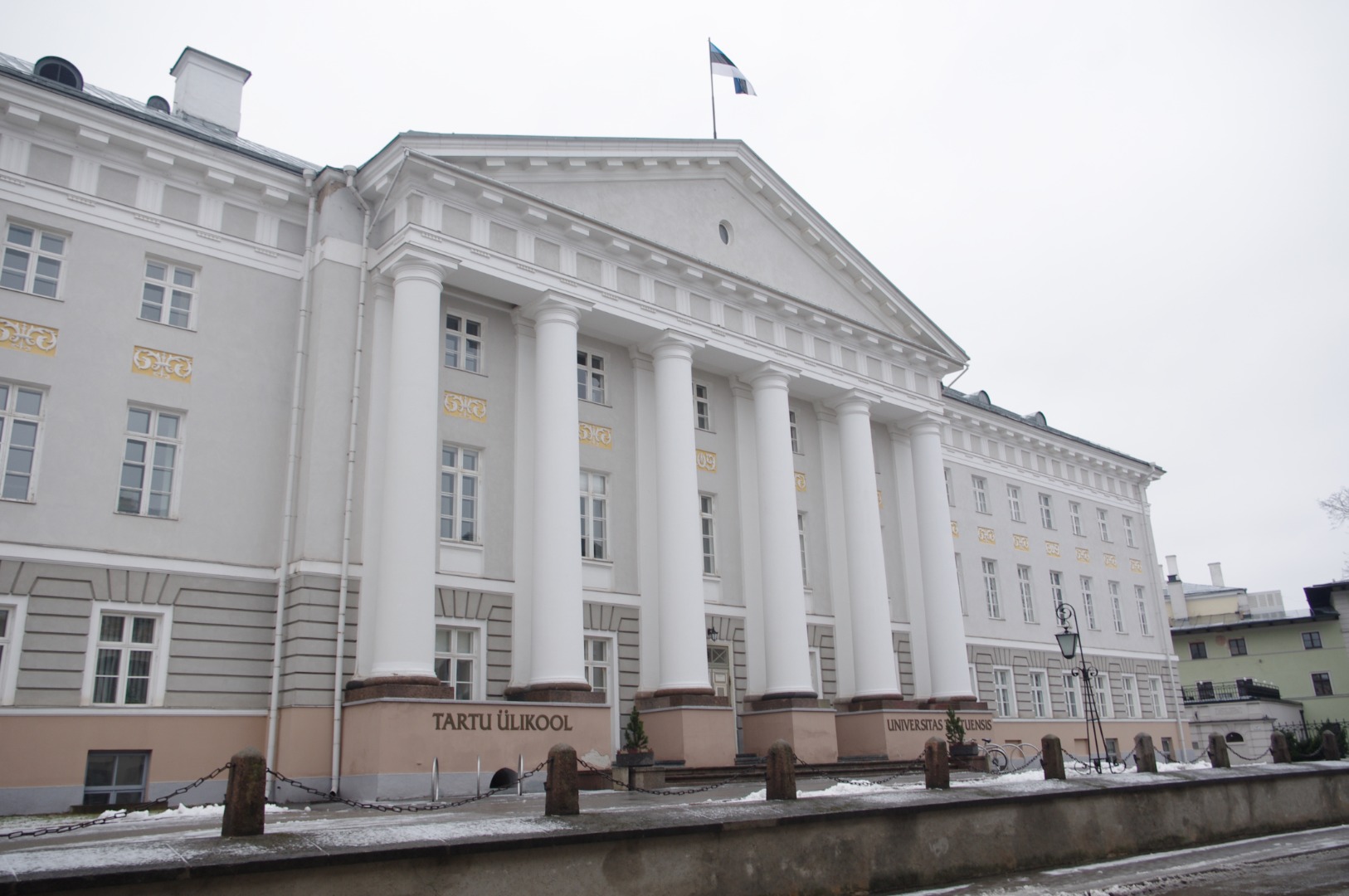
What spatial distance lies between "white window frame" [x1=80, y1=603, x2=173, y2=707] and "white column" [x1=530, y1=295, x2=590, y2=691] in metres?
6.54

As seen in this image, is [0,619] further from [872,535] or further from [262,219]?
[872,535]

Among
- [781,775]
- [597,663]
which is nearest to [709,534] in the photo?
[597,663]

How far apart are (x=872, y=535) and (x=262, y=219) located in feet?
54.6

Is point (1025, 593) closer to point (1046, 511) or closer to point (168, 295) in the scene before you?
point (1046, 511)

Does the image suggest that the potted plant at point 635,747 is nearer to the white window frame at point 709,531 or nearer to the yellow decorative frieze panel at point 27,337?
the white window frame at point 709,531

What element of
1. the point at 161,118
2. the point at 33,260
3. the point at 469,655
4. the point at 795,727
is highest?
the point at 161,118

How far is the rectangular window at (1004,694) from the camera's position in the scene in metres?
33.8

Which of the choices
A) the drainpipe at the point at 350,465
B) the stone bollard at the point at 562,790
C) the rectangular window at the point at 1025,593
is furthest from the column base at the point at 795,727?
the stone bollard at the point at 562,790

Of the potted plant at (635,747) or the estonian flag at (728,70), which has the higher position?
the estonian flag at (728,70)

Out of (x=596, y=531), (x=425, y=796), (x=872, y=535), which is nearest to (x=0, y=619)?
(x=425, y=796)

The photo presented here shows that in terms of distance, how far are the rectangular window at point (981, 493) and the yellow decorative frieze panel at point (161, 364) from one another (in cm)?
2607

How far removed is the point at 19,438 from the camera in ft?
56.4

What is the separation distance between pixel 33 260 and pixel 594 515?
11779 millimetres

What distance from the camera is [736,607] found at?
25672 mm
